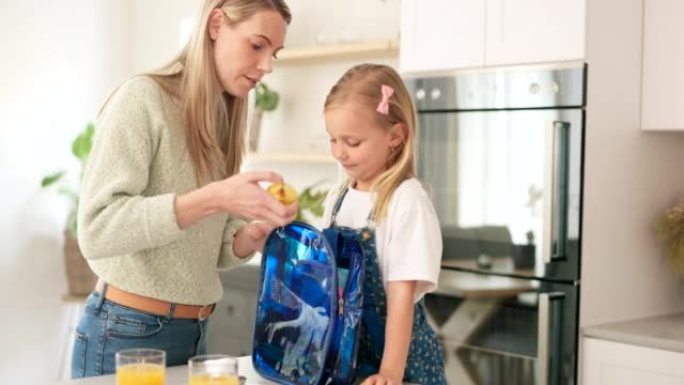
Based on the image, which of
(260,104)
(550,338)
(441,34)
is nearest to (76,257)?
(260,104)

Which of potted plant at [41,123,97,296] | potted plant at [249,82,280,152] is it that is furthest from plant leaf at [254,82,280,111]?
potted plant at [41,123,97,296]

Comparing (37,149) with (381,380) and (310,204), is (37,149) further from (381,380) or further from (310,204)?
(381,380)

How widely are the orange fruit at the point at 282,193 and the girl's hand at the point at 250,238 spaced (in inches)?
6.5

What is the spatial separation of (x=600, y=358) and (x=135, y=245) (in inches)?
64.5

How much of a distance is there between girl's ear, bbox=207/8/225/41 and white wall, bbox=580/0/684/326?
127 centimetres

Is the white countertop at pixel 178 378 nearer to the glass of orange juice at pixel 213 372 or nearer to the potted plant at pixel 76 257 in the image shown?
the glass of orange juice at pixel 213 372

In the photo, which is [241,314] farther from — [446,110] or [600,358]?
[600,358]

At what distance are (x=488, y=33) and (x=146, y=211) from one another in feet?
5.37

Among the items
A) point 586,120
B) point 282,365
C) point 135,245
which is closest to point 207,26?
point 135,245

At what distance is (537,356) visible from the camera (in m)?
3.05

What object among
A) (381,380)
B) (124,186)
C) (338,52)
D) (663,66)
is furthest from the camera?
(338,52)

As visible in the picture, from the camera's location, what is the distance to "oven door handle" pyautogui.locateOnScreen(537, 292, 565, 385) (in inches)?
119

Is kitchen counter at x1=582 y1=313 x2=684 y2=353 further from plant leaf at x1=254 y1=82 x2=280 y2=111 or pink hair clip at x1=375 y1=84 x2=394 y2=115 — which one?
plant leaf at x1=254 y1=82 x2=280 y2=111

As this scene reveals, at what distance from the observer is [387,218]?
6.47 ft
